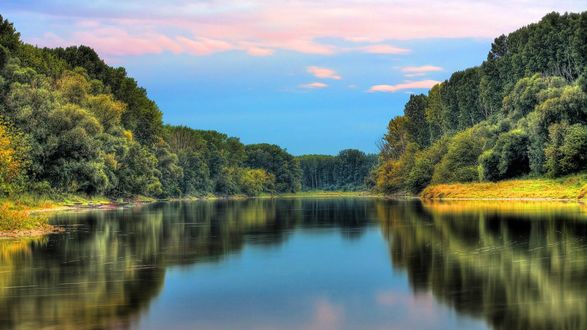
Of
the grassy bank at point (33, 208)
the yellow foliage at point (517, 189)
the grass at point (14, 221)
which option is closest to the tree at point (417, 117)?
the yellow foliage at point (517, 189)

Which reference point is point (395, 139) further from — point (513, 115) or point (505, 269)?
point (505, 269)

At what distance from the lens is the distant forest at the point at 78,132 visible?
67.4 metres

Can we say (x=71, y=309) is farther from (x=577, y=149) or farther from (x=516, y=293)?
(x=577, y=149)

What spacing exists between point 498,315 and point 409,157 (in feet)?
426

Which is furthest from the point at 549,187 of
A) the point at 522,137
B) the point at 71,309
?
the point at 71,309

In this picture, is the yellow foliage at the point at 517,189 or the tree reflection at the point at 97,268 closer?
the tree reflection at the point at 97,268

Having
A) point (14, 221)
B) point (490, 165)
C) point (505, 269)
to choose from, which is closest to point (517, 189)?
point (490, 165)

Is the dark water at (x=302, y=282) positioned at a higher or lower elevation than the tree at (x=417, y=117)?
lower

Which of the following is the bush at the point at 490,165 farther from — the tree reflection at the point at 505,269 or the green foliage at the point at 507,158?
the tree reflection at the point at 505,269

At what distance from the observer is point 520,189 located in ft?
284

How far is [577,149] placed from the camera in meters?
77.3

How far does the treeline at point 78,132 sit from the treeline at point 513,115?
49.8 metres

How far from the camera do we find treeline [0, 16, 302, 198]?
6738cm

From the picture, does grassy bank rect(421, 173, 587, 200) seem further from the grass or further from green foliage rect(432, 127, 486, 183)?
the grass
